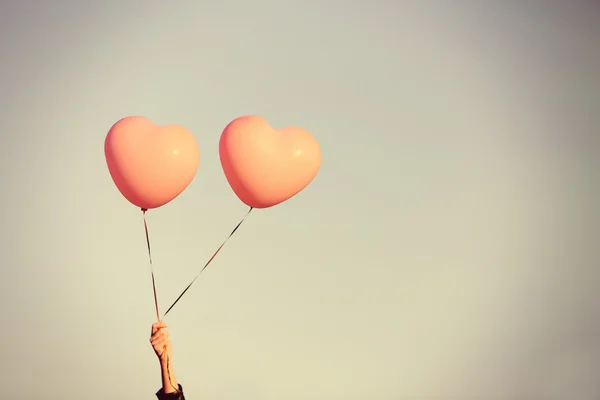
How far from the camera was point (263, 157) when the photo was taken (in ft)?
6.01

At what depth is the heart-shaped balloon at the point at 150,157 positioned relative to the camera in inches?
71.7

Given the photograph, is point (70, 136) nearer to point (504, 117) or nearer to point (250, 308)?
point (250, 308)

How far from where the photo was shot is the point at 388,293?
8.80ft

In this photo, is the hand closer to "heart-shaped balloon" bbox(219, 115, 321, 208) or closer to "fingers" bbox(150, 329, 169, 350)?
"fingers" bbox(150, 329, 169, 350)

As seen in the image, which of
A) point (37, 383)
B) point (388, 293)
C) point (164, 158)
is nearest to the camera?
point (164, 158)

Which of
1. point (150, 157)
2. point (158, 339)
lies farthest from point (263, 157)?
point (158, 339)

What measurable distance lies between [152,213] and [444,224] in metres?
1.30

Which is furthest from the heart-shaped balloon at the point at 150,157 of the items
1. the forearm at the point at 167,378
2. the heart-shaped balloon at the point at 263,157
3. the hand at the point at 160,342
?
the forearm at the point at 167,378

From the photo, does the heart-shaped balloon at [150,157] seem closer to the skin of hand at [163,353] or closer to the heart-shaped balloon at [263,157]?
the heart-shaped balloon at [263,157]

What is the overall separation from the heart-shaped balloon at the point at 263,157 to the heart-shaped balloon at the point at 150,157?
0.42ft

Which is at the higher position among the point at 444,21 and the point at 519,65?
the point at 444,21

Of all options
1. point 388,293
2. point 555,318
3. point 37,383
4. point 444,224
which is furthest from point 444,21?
point 37,383

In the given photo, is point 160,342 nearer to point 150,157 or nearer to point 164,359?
point 164,359

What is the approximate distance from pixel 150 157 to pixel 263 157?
1.10 feet
